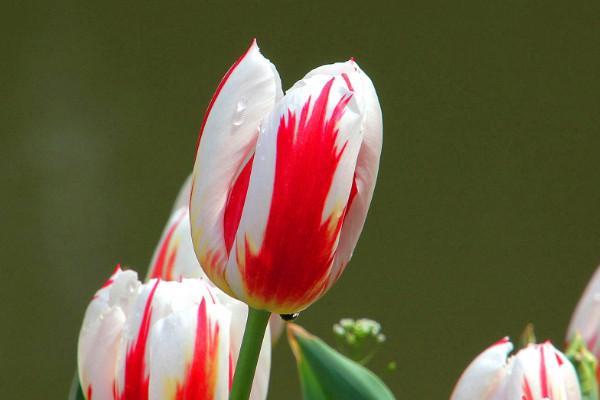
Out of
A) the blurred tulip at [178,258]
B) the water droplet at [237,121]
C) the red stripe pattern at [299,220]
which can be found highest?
the water droplet at [237,121]

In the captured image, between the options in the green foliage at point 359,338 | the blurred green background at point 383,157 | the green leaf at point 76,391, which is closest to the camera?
the green leaf at point 76,391

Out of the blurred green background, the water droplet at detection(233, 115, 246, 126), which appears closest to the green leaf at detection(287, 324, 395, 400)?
the water droplet at detection(233, 115, 246, 126)

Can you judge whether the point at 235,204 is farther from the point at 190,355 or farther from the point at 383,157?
the point at 383,157

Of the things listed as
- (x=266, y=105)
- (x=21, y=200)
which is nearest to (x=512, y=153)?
(x=21, y=200)

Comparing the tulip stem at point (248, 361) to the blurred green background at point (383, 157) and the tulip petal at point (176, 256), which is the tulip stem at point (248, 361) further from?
the blurred green background at point (383, 157)

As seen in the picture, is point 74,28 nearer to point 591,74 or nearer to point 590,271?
point 591,74

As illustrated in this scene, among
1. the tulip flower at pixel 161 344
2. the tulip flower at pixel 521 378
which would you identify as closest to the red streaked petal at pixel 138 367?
the tulip flower at pixel 161 344

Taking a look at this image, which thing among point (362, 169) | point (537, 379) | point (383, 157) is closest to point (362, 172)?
point (362, 169)
